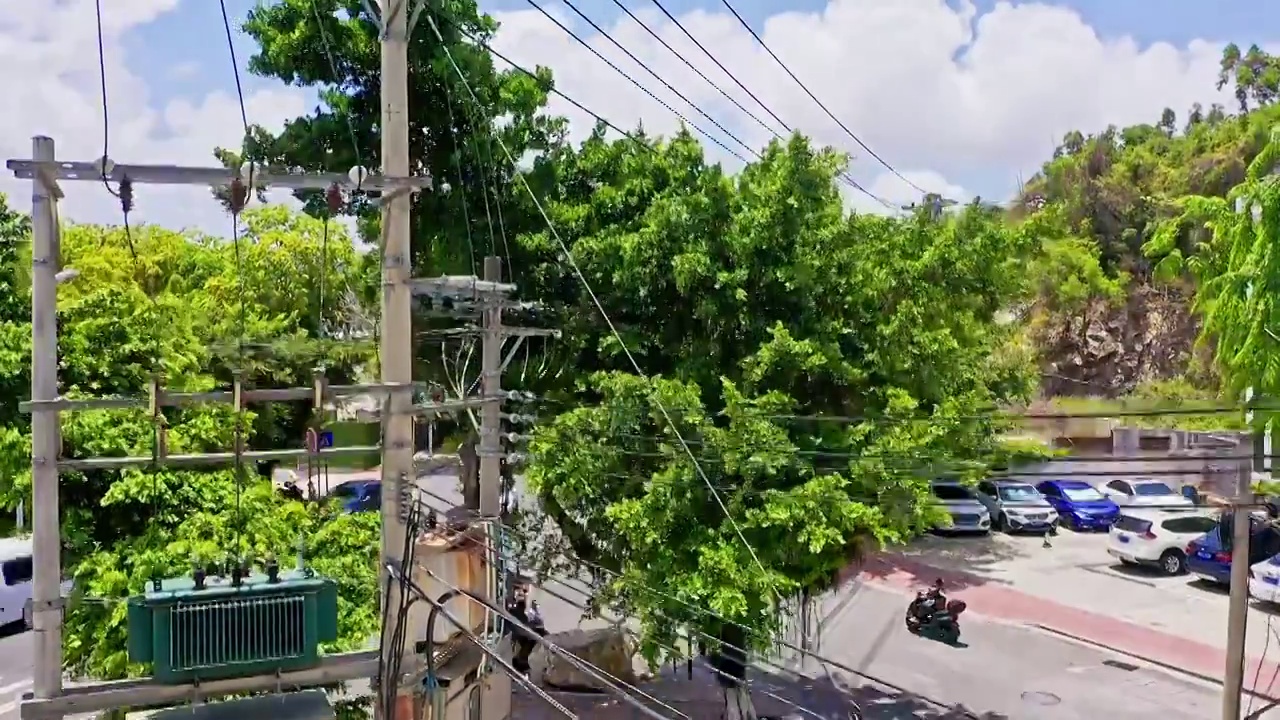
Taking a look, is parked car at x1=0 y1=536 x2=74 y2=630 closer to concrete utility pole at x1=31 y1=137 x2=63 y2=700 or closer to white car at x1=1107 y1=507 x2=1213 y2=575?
concrete utility pole at x1=31 y1=137 x2=63 y2=700

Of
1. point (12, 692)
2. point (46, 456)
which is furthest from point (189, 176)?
point (12, 692)

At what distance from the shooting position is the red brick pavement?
45.9ft

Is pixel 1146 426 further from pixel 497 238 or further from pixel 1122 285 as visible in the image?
pixel 497 238

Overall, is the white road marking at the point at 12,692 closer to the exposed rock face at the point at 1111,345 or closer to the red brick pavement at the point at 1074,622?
the red brick pavement at the point at 1074,622

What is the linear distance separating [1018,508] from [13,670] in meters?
18.3

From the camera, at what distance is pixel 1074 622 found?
16.2 m

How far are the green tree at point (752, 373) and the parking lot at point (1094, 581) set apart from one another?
24.1 ft

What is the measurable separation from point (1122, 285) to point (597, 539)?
2433 centimetres

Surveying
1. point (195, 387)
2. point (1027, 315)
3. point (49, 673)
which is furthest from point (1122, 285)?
point (49, 673)

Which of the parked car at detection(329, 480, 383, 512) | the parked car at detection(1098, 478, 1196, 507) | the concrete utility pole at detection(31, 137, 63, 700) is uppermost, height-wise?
the concrete utility pole at detection(31, 137, 63, 700)

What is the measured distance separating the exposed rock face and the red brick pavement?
39.0ft

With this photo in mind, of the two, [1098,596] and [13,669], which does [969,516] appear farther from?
[13,669]

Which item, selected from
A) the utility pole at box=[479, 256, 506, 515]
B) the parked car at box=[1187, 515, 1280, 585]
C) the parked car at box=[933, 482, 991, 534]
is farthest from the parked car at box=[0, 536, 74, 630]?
the parked car at box=[1187, 515, 1280, 585]

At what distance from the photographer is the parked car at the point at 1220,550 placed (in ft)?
55.9
